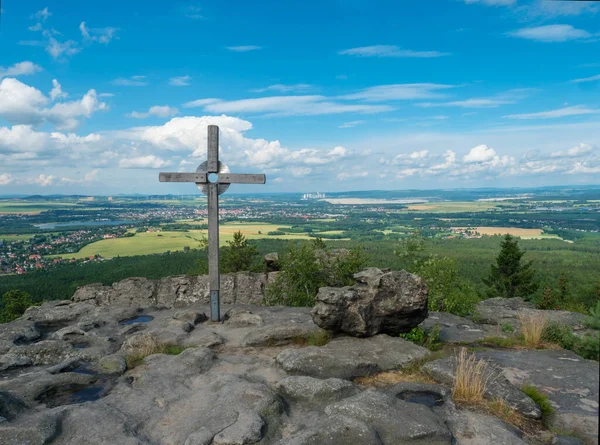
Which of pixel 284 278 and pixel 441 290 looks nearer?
pixel 441 290

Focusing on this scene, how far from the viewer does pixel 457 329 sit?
1146 centimetres

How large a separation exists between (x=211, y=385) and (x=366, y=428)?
3.25 meters

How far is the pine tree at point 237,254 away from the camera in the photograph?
26.3m

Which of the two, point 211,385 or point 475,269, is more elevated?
point 211,385

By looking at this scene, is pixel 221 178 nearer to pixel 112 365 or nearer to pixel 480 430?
pixel 112 365

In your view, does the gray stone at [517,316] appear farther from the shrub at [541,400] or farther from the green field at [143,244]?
the green field at [143,244]

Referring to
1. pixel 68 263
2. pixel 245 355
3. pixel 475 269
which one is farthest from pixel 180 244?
pixel 245 355

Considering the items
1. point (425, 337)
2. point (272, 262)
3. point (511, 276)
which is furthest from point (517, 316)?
point (511, 276)

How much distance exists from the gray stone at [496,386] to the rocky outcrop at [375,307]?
1.94m

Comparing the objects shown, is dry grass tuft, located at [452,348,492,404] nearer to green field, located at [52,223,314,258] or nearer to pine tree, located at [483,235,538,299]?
pine tree, located at [483,235,538,299]

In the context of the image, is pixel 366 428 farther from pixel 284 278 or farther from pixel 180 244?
pixel 180 244

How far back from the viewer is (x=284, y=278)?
15750mm

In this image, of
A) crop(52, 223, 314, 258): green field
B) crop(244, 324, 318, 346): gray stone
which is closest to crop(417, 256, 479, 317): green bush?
crop(244, 324, 318, 346): gray stone

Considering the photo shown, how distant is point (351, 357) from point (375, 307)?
183cm
